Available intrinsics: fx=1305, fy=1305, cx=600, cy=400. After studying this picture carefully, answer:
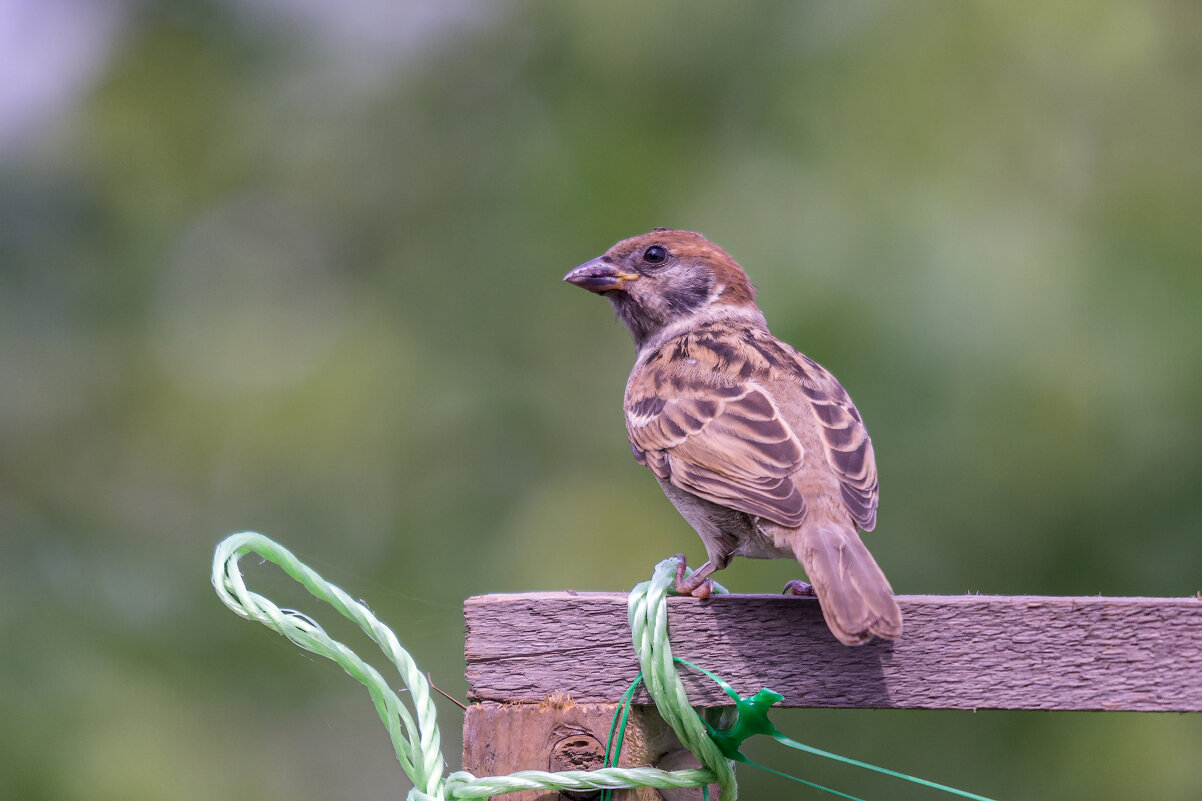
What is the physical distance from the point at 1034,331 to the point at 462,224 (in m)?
2.89

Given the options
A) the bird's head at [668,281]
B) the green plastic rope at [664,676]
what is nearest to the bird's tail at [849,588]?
the green plastic rope at [664,676]

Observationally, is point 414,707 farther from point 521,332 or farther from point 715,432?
point 521,332

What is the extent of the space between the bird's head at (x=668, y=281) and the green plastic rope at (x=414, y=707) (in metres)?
2.26

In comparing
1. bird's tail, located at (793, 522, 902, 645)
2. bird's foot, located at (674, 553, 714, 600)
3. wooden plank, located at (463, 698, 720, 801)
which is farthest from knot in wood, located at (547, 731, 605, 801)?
bird's tail, located at (793, 522, 902, 645)

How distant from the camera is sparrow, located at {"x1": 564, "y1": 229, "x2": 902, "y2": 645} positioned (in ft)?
8.29

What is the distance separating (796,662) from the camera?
2.29m

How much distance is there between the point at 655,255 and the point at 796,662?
245cm

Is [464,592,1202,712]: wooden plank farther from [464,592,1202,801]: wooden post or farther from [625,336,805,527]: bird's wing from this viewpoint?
[625,336,805,527]: bird's wing

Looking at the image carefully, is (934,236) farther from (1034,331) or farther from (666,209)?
(666,209)

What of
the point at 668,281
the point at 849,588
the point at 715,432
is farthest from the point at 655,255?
the point at 849,588

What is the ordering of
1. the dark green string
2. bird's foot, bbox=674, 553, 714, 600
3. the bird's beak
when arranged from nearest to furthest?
the dark green string
bird's foot, bbox=674, 553, 714, 600
the bird's beak

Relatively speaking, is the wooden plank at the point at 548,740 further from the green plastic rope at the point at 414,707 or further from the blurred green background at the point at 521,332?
the blurred green background at the point at 521,332

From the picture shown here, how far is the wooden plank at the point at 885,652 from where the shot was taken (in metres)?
2.17

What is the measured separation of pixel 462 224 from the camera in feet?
21.4
